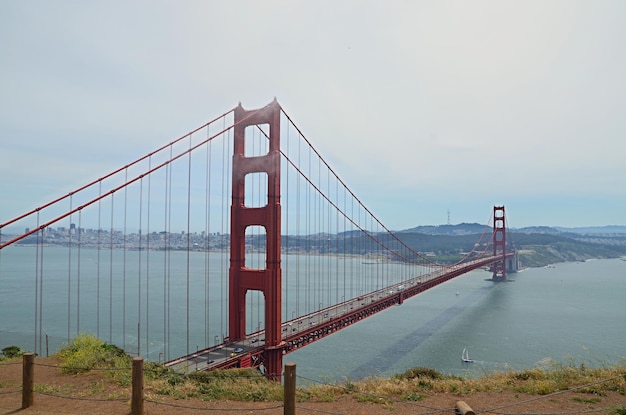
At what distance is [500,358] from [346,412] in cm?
2173

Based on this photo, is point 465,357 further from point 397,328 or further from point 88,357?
point 88,357

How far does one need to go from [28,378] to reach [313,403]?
12.9ft

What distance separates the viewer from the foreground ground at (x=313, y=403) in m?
5.95

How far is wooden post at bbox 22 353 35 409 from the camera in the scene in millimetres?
5512

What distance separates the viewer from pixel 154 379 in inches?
308

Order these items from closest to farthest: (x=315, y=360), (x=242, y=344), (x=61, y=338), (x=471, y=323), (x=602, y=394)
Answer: (x=602, y=394) < (x=242, y=344) < (x=315, y=360) < (x=61, y=338) < (x=471, y=323)

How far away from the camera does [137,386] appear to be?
200 inches

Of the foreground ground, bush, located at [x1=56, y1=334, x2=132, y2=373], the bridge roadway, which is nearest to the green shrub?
bush, located at [x1=56, y1=334, x2=132, y2=373]

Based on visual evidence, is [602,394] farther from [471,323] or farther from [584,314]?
[584,314]

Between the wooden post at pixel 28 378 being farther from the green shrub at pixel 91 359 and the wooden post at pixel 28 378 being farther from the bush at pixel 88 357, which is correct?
the bush at pixel 88 357

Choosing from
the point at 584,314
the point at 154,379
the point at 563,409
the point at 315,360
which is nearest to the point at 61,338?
the point at 315,360

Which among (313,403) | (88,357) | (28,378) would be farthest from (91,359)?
(313,403)

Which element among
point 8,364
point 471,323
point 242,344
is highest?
point 8,364

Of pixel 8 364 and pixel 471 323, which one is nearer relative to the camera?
pixel 8 364
